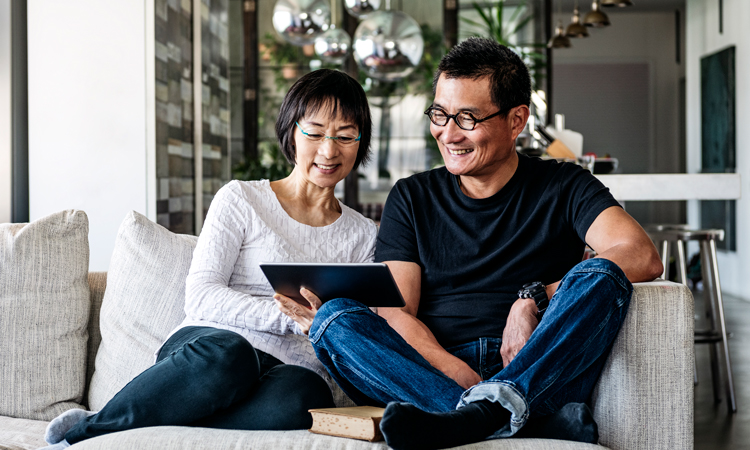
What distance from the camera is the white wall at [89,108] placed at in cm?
257

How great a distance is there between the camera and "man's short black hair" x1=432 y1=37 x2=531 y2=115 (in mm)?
1664

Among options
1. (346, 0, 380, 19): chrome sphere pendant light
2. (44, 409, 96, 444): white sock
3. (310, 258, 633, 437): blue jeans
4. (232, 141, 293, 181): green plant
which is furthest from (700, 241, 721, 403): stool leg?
(232, 141, 293, 181): green plant

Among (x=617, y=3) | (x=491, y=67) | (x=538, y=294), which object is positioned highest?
(x=617, y=3)

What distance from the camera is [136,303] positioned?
5.78ft

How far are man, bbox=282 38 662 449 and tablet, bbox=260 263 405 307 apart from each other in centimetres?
3

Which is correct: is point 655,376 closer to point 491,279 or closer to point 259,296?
point 491,279

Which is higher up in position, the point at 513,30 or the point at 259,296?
the point at 513,30

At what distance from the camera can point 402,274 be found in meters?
1.66

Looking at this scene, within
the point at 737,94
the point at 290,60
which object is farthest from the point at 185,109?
the point at 737,94

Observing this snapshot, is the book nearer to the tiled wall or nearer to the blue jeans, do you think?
the blue jeans

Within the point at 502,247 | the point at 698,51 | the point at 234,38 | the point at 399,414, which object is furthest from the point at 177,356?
the point at 698,51

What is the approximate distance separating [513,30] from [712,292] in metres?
3.81

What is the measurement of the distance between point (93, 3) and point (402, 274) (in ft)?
5.55

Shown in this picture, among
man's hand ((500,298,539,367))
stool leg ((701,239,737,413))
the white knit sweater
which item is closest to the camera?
man's hand ((500,298,539,367))
